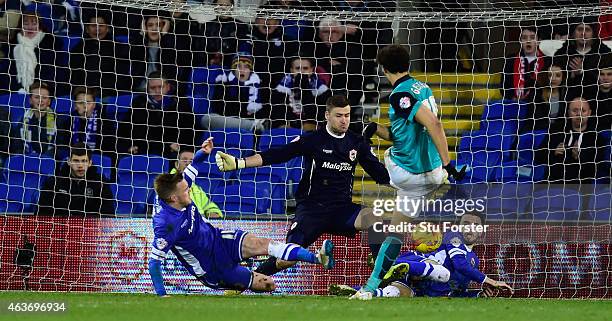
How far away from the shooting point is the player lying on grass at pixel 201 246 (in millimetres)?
11336

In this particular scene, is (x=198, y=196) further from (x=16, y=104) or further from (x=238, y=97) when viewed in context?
(x=16, y=104)

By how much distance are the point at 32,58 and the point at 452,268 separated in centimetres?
571

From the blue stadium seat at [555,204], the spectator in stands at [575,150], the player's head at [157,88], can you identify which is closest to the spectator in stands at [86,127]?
the player's head at [157,88]

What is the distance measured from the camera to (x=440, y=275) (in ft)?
40.3

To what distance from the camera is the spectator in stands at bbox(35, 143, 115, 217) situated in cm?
1370

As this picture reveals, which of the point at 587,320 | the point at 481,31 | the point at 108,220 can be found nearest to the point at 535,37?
the point at 481,31

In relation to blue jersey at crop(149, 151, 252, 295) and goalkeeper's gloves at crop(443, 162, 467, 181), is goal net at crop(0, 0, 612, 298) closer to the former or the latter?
goalkeeper's gloves at crop(443, 162, 467, 181)

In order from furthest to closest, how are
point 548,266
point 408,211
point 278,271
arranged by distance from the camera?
point 548,266 → point 278,271 → point 408,211

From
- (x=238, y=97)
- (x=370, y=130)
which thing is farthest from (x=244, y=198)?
(x=370, y=130)

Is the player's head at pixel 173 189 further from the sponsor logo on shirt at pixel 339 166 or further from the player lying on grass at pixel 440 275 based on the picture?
the player lying on grass at pixel 440 275

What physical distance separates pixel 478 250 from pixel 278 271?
2.23 meters

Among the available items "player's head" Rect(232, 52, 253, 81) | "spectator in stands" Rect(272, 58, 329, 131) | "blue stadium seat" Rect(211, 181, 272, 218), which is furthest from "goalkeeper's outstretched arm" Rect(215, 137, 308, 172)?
"player's head" Rect(232, 52, 253, 81)

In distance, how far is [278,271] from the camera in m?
12.2

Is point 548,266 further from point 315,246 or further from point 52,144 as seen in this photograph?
point 52,144
